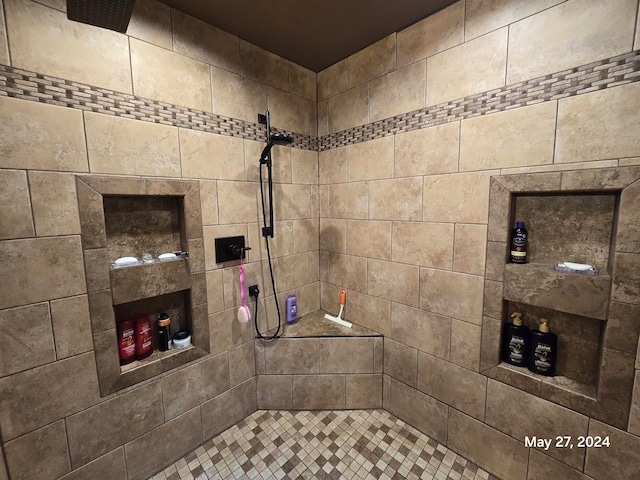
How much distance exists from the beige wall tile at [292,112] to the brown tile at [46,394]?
1709 millimetres

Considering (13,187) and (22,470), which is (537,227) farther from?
(22,470)

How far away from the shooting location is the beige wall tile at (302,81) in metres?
1.92

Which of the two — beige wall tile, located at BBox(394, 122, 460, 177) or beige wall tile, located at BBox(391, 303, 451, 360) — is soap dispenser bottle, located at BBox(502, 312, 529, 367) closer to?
beige wall tile, located at BBox(391, 303, 451, 360)

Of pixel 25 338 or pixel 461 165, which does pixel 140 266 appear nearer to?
pixel 25 338

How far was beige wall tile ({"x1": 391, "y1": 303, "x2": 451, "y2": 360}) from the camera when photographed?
5.02ft

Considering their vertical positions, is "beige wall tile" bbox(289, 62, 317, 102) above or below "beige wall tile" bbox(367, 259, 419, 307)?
above

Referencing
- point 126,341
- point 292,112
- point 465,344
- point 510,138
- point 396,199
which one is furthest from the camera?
point 292,112

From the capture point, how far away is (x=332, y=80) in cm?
197

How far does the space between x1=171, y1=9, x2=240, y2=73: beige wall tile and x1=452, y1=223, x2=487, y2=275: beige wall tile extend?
1634 millimetres

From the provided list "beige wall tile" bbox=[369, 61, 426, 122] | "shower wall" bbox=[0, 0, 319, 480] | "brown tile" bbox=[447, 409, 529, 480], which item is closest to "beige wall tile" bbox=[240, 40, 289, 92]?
"shower wall" bbox=[0, 0, 319, 480]

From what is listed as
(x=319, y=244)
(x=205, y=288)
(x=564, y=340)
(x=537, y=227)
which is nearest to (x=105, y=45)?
(x=205, y=288)

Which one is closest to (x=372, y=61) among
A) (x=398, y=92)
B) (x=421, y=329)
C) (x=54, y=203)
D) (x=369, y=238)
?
(x=398, y=92)

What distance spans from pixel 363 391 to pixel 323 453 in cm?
46

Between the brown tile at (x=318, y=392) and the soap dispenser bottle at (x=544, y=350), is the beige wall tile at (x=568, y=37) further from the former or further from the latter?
the brown tile at (x=318, y=392)
